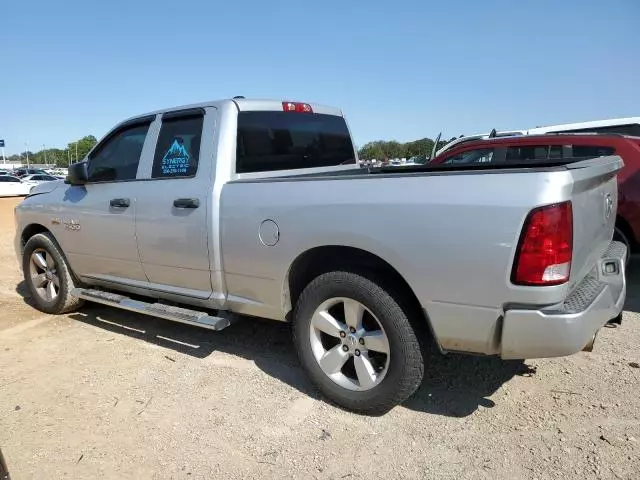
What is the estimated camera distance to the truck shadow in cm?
328

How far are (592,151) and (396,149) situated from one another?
188 ft

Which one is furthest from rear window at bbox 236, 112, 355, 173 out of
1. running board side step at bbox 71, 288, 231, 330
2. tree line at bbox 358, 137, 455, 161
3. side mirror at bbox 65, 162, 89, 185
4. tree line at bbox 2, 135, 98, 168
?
tree line at bbox 2, 135, 98, 168

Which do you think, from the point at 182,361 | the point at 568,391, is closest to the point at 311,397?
the point at 182,361

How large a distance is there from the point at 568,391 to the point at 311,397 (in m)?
1.65

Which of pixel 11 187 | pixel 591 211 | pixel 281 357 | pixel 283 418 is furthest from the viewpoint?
pixel 11 187

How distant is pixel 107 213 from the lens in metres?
4.29

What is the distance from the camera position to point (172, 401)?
3348 mm

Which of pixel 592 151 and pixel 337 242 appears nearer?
pixel 337 242

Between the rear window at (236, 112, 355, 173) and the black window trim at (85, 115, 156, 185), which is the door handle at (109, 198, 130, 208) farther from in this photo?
the rear window at (236, 112, 355, 173)

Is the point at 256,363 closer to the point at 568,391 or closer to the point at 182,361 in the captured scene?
the point at 182,361

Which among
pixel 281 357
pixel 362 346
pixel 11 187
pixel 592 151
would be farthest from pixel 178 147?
pixel 11 187

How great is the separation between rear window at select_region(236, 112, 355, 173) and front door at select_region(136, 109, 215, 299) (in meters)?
0.27

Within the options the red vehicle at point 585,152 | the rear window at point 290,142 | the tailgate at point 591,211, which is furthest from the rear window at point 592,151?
the rear window at point 290,142

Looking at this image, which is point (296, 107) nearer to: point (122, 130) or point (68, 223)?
point (122, 130)
